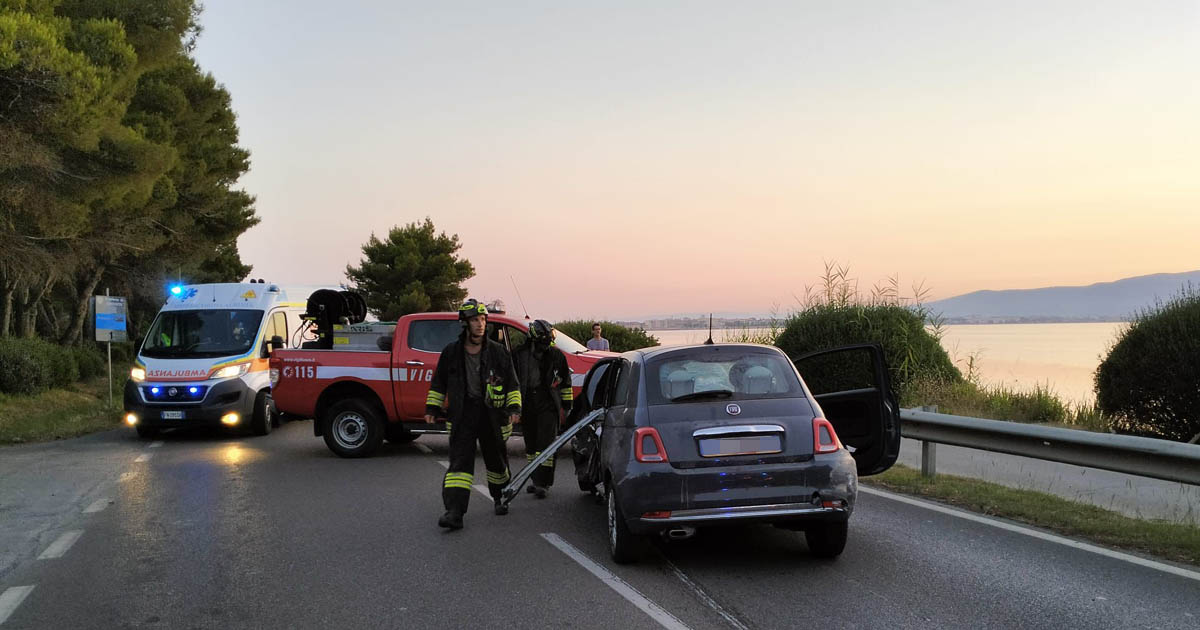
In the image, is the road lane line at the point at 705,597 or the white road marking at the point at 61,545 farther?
the white road marking at the point at 61,545

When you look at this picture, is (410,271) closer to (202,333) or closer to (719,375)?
(202,333)

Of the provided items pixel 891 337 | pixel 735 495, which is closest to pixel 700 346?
pixel 735 495

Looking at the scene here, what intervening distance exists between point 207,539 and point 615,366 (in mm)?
3545

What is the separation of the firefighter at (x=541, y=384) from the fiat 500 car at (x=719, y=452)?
2.55 metres

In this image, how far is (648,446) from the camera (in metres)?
5.93

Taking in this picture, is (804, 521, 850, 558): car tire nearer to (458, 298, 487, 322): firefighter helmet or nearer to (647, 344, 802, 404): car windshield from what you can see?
(647, 344, 802, 404): car windshield

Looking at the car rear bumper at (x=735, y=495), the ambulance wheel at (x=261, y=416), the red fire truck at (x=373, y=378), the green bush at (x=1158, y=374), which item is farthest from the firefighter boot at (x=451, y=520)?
the green bush at (x=1158, y=374)

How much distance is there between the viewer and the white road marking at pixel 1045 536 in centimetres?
584

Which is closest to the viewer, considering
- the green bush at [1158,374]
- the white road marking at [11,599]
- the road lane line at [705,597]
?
the road lane line at [705,597]

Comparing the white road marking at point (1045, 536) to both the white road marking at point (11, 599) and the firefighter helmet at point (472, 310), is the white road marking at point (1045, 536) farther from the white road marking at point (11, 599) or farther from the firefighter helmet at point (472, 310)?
the white road marking at point (11, 599)

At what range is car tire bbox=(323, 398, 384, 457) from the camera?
1223cm

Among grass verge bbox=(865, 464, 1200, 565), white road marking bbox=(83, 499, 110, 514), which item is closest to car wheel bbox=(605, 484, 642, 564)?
grass verge bbox=(865, 464, 1200, 565)

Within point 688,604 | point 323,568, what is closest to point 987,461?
point 688,604

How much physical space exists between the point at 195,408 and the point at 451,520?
8796 millimetres
